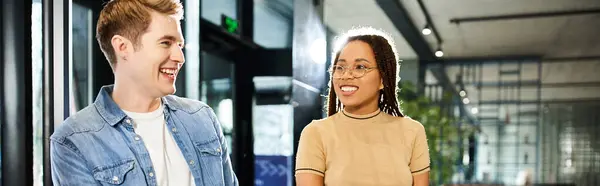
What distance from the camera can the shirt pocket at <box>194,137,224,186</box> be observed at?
4.86 ft

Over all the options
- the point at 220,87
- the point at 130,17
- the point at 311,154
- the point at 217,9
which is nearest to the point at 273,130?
the point at 220,87

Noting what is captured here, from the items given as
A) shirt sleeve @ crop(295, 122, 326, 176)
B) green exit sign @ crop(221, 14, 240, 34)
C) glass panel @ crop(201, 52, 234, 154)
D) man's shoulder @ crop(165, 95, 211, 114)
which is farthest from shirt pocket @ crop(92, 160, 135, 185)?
green exit sign @ crop(221, 14, 240, 34)

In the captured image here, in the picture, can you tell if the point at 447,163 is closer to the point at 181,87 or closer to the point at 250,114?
the point at 250,114

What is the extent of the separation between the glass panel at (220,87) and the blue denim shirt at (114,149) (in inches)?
28.0

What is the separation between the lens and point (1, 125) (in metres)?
2.11

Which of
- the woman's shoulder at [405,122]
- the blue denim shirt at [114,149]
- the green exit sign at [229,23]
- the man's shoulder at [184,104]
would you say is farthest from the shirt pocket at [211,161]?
the green exit sign at [229,23]

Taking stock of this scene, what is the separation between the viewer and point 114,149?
1399 mm

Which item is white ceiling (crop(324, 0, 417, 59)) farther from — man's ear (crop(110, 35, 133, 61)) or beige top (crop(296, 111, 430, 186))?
man's ear (crop(110, 35, 133, 61))

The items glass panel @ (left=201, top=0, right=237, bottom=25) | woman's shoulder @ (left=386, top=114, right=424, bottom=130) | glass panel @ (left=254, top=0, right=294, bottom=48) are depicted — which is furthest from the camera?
glass panel @ (left=201, top=0, right=237, bottom=25)

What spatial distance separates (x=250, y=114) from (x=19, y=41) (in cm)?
100

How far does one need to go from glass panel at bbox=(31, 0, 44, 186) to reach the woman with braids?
4.30ft

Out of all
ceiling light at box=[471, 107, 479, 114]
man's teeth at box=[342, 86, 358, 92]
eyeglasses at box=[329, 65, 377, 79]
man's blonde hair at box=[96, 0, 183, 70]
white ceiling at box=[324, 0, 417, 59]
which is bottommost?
ceiling light at box=[471, 107, 479, 114]

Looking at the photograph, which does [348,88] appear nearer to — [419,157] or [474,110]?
[419,157]

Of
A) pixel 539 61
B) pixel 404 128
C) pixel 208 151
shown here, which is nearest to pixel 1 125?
pixel 208 151
